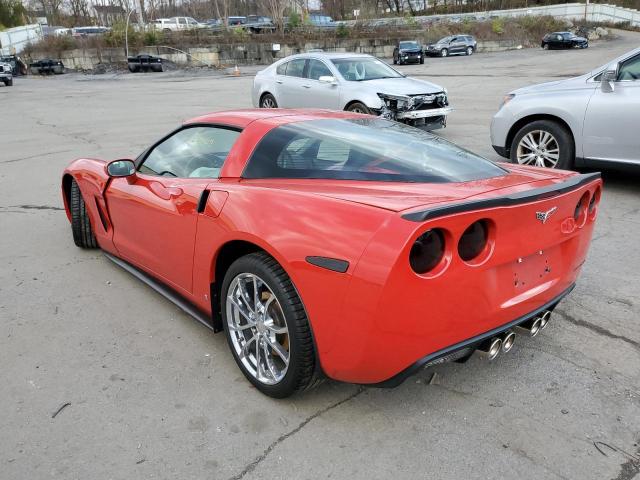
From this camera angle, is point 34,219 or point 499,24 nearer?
point 34,219

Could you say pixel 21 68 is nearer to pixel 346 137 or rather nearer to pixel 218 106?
pixel 218 106

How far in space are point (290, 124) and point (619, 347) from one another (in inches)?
89.4

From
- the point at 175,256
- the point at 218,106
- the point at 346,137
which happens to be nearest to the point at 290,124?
the point at 346,137

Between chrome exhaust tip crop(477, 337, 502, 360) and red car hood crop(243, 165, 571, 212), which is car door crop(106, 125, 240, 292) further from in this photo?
chrome exhaust tip crop(477, 337, 502, 360)

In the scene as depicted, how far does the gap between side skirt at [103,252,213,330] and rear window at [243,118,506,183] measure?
867 mm

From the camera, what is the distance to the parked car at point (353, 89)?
32.9 feet

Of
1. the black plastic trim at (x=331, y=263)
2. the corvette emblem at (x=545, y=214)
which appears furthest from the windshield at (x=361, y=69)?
the black plastic trim at (x=331, y=263)

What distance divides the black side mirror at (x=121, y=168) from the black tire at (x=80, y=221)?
1117mm

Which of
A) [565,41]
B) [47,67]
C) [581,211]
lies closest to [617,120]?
[581,211]

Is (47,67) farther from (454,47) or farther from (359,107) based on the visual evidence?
(359,107)

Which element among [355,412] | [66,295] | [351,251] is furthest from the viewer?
[66,295]

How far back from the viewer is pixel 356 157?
2.86 m

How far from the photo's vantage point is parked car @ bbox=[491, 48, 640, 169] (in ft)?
19.5

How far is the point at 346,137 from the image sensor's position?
3.04m
